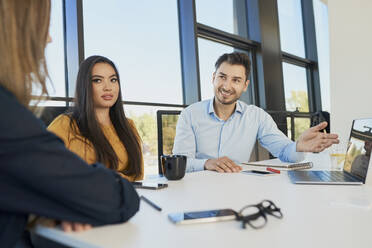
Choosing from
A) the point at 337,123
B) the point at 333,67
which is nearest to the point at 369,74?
the point at 333,67

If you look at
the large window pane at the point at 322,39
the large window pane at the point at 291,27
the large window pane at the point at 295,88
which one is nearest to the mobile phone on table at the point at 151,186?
the large window pane at the point at 295,88

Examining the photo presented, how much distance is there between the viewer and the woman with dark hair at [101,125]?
1.54 m

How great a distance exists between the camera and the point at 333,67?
2691mm

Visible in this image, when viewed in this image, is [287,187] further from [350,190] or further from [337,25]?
[337,25]

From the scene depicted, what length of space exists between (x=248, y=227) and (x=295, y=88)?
15.1ft

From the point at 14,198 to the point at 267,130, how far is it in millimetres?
1627

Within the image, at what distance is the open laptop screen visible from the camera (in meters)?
0.92

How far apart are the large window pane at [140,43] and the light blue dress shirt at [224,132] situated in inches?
33.6

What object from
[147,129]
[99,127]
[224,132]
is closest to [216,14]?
[147,129]

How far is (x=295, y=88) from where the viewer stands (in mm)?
4762

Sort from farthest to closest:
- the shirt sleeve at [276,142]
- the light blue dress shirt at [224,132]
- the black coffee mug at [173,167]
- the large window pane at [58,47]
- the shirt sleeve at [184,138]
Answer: the large window pane at [58,47] → the light blue dress shirt at [224,132] → the shirt sleeve at [184,138] → the shirt sleeve at [276,142] → the black coffee mug at [173,167]

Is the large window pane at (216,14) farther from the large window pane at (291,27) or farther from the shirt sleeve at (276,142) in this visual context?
the shirt sleeve at (276,142)

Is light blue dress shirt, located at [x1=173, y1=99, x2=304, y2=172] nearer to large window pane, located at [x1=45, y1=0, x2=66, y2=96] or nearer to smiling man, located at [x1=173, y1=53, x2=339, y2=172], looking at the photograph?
smiling man, located at [x1=173, y1=53, x2=339, y2=172]

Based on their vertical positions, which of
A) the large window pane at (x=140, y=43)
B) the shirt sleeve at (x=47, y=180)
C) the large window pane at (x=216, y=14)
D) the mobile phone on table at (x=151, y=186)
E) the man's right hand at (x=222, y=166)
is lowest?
the mobile phone on table at (x=151, y=186)
